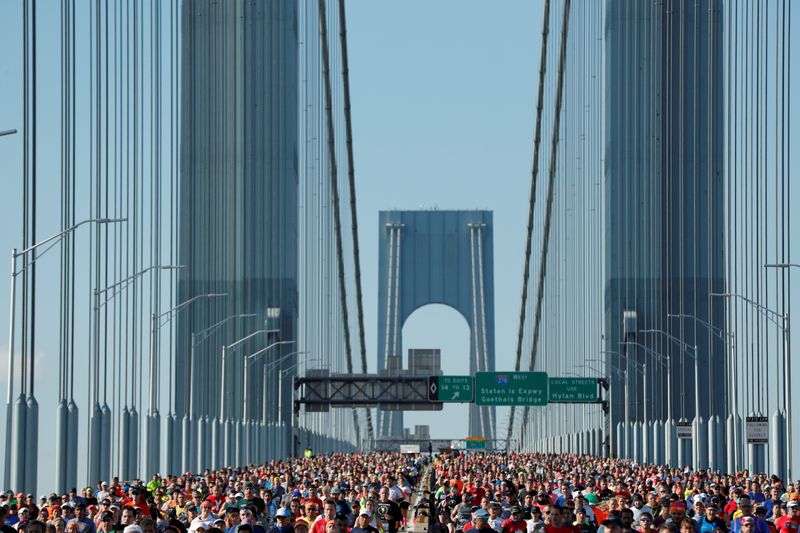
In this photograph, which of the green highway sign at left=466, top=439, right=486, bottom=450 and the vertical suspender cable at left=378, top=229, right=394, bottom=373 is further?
the vertical suspender cable at left=378, top=229, right=394, bottom=373

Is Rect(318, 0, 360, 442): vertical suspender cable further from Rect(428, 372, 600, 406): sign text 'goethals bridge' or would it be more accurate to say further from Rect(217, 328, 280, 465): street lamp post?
Rect(217, 328, 280, 465): street lamp post

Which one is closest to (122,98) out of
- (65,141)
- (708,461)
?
(65,141)

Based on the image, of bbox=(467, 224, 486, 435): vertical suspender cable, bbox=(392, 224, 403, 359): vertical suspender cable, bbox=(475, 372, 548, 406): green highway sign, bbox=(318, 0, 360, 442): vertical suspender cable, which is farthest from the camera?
bbox=(392, 224, 403, 359): vertical suspender cable

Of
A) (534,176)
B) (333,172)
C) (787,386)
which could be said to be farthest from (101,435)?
(534,176)

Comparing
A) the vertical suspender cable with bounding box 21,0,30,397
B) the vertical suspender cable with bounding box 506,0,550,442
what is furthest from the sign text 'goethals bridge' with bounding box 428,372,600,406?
the vertical suspender cable with bounding box 21,0,30,397

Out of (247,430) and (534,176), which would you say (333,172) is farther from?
(247,430)

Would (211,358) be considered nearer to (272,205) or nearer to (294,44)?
(272,205)
